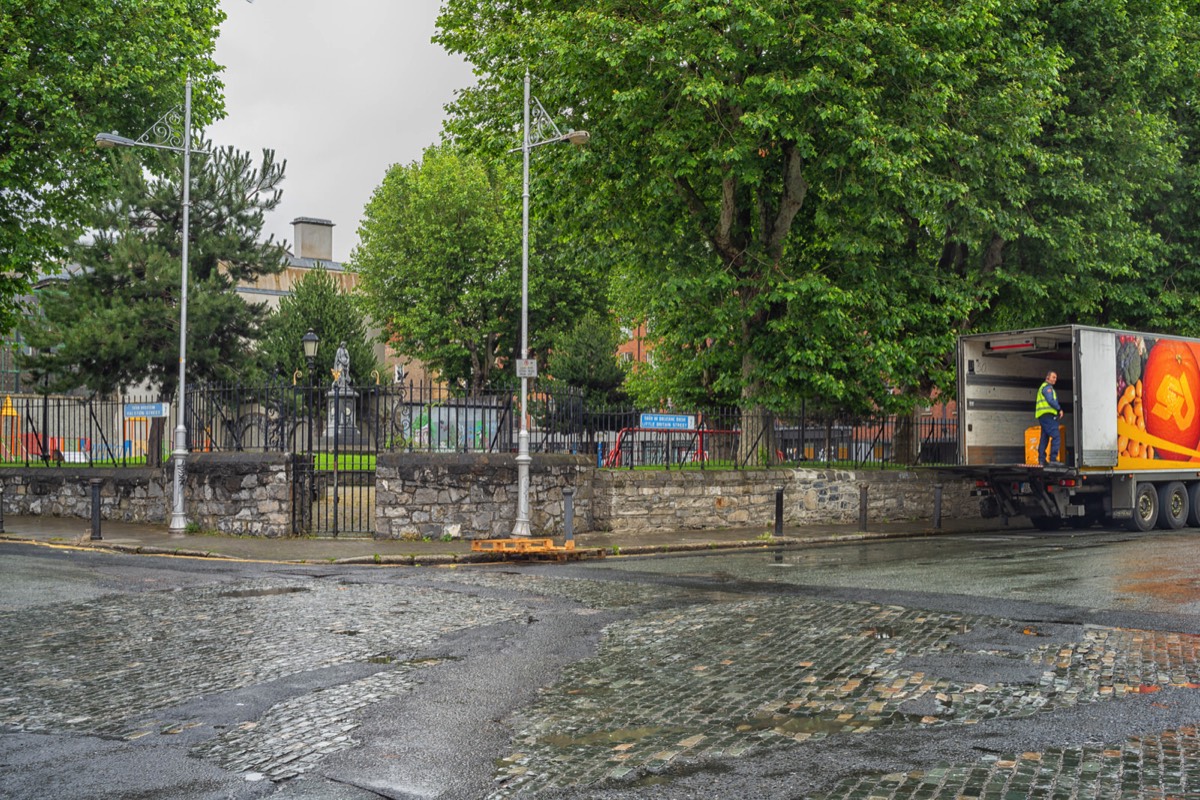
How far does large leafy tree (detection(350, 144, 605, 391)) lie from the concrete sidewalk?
1314 inches

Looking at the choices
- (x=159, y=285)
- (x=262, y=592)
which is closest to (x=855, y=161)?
(x=262, y=592)

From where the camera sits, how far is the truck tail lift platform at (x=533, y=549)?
17.1 meters

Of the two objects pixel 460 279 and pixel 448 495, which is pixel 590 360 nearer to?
pixel 460 279

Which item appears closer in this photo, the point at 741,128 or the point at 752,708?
the point at 752,708

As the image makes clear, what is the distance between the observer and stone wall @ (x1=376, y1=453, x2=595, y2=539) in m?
19.0

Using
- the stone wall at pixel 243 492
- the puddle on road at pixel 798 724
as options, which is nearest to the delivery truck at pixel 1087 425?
the stone wall at pixel 243 492

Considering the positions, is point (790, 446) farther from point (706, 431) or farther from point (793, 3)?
point (793, 3)

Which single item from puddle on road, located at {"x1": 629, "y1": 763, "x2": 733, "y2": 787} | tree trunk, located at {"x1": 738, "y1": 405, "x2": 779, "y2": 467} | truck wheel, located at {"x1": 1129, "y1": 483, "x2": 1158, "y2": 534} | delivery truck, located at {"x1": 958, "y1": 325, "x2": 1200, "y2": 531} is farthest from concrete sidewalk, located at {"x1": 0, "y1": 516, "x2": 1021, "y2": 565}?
puddle on road, located at {"x1": 629, "y1": 763, "x2": 733, "y2": 787}

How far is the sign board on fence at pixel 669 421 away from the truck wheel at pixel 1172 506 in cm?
987

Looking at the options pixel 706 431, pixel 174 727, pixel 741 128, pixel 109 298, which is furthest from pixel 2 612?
pixel 109 298

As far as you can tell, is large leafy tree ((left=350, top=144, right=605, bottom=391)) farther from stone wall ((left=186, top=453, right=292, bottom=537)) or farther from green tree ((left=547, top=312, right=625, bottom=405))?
stone wall ((left=186, top=453, right=292, bottom=537))

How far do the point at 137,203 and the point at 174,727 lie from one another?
107 ft

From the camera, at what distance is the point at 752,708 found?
6.96m

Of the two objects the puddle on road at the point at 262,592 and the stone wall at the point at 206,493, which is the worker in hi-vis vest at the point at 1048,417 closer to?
the stone wall at the point at 206,493
